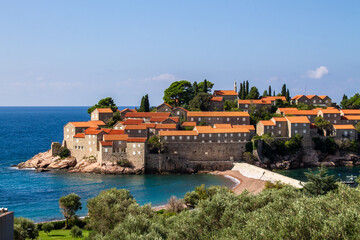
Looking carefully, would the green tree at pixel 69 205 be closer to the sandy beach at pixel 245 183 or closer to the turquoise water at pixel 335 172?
the sandy beach at pixel 245 183

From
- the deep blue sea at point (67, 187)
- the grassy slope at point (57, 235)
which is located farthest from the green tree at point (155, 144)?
the grassy slope at point (57, 235)

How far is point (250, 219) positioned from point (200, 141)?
4371cm

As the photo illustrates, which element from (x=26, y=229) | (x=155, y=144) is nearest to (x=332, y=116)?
(x=155, y=144)

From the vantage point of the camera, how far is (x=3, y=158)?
76.1m

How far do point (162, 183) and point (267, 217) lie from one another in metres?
36.8

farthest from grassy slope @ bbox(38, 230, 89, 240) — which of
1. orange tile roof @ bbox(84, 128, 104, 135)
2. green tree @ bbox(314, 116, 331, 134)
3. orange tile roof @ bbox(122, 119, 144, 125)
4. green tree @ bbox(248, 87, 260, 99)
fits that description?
green tree @ bbox(248, 87, 260, 99)

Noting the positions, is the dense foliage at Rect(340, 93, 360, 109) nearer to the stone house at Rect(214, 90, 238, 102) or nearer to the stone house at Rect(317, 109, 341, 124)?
the stone house at Rect(317, 109, 341, 124)

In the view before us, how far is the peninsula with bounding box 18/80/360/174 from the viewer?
6131 cm

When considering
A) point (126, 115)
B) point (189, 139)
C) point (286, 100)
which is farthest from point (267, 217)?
point (286, 100)

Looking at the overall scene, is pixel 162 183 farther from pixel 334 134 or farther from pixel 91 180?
pixel 334 134

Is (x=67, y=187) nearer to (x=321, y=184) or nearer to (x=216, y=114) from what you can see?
(x=216, y=114)

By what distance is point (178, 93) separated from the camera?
271 ft

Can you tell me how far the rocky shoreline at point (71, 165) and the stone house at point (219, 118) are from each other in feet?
54.9

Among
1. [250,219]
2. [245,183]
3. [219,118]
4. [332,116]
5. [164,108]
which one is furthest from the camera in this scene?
[164,108]
